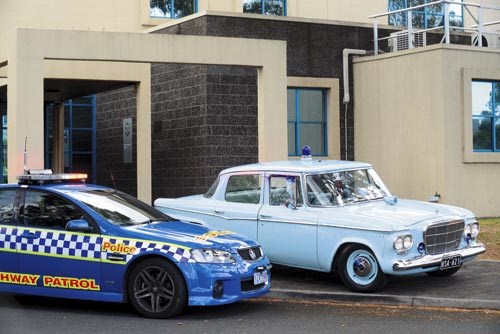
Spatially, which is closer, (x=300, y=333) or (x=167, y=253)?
(x=300, y=333)

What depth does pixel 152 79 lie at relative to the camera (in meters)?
20.0

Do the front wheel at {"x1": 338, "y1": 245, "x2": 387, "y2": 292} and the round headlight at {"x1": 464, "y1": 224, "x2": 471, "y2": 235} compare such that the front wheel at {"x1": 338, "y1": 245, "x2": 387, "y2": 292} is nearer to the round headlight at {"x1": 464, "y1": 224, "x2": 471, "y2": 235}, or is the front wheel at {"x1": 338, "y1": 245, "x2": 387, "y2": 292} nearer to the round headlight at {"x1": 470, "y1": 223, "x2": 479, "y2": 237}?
the round headlight at {"x1": 464, "y1": 224, "x2": 471, "y2": 235}

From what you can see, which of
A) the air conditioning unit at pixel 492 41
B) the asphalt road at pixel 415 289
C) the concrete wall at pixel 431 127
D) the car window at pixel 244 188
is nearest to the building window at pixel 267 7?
the concrete wall at pixel 431 127

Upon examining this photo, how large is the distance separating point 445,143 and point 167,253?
10927mm

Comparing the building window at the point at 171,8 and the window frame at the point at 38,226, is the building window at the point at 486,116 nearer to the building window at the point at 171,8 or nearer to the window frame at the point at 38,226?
the building window at the point at 171,8

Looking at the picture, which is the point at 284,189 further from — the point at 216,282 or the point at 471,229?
the point at 216,282

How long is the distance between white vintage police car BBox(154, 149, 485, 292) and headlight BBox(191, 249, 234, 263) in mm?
1865

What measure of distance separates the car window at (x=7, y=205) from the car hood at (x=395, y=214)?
3755 millimetres

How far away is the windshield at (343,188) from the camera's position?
10570 mm

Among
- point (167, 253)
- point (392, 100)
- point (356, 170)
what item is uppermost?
point (392, 100)

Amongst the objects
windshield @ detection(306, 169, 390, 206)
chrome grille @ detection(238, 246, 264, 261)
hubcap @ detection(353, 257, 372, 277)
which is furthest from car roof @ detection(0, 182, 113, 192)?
hubcap @ detection(353, 257, 372, 277)

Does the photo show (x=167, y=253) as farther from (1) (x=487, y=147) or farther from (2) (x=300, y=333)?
(1) (x=487, y=147)

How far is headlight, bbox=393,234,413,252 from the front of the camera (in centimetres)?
959

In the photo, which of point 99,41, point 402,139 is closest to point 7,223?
point 99,41
